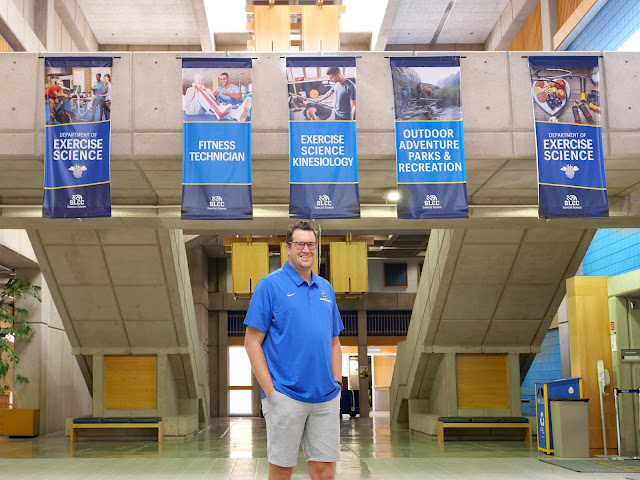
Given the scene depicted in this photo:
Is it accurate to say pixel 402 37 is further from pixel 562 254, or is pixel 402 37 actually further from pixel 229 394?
pixel 229 394

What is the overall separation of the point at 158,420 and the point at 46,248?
4.30 metres

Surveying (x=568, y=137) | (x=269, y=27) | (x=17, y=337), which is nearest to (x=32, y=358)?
(x=17, y=337)

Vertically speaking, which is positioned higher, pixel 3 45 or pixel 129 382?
pixel 3 45

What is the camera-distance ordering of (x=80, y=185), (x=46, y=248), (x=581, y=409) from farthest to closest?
(x=46, y=248) → (x=581, y=409) → (x=80, y=185)

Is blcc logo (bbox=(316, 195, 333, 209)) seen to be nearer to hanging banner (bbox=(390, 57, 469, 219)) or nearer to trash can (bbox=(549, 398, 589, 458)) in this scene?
hanging banner (bbox=(390, 57, 469, 219))

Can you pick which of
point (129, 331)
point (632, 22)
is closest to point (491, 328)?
point (632, 22)

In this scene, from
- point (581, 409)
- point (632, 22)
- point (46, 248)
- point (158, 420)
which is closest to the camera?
point (581, 409)

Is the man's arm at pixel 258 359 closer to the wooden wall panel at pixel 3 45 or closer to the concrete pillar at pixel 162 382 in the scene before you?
the concrete pillar at pixel 162 382

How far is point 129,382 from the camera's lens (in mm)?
16547

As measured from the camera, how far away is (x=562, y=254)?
45.3 feet

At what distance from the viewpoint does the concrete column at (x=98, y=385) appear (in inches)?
642

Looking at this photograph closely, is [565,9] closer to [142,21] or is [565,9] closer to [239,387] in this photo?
[142,21]

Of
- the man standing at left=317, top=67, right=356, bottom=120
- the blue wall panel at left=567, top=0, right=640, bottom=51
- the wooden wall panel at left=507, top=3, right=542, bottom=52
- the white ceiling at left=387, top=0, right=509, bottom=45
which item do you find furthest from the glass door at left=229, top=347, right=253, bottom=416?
the man standing at left=317, top=67, right=356, bottom=120

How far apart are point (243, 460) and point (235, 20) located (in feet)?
42.9
